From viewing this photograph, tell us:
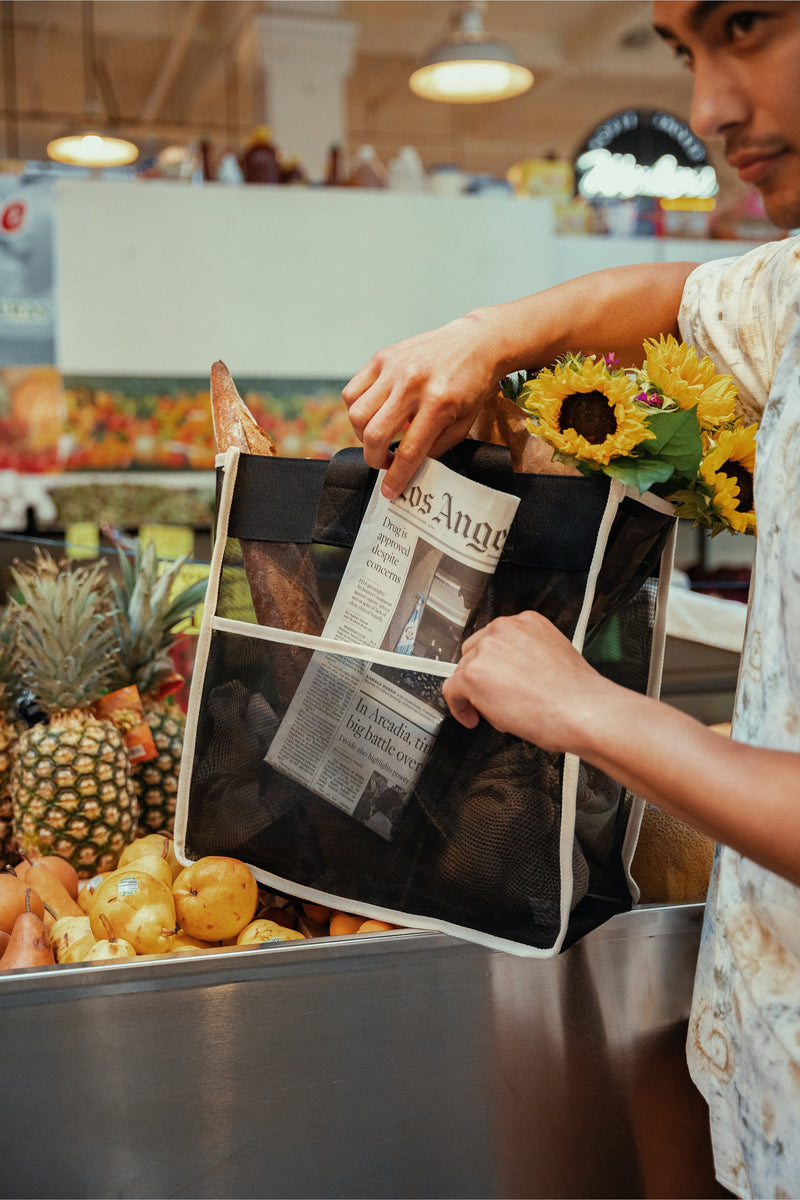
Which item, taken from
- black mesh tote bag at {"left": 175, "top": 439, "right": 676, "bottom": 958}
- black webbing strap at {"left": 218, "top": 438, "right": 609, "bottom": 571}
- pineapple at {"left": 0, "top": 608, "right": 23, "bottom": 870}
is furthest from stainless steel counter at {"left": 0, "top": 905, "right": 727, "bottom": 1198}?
pineapple at {"left": 0, "top": 608, "right": 23, "bottom": 870}

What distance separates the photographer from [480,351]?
1096 mm

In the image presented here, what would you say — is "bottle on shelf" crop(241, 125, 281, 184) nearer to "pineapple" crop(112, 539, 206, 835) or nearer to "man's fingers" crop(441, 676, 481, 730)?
"pineapple" crop(112, 539, 206, 835)

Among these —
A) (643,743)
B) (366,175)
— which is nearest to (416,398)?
(643,743)

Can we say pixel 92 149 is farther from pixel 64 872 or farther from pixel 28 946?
pixel 28 946

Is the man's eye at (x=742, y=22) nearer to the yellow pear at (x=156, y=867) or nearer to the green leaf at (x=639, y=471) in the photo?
the green leaf at (x=639, y=471)

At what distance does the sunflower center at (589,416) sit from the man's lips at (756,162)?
0.76 feet

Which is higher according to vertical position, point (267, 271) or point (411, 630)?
point (267, 271)

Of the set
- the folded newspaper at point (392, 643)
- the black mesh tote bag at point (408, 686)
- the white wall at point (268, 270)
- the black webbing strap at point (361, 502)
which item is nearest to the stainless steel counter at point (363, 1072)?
the black mesh tote bag at point (408, 686)

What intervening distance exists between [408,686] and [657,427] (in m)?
0.34

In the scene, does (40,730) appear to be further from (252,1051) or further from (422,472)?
(422,472)

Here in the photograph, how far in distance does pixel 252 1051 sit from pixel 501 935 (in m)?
0.27

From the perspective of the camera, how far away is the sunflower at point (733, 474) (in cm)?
100

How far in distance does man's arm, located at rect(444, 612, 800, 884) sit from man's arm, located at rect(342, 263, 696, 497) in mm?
254

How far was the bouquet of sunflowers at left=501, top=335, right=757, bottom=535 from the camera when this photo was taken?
37.4 inches
